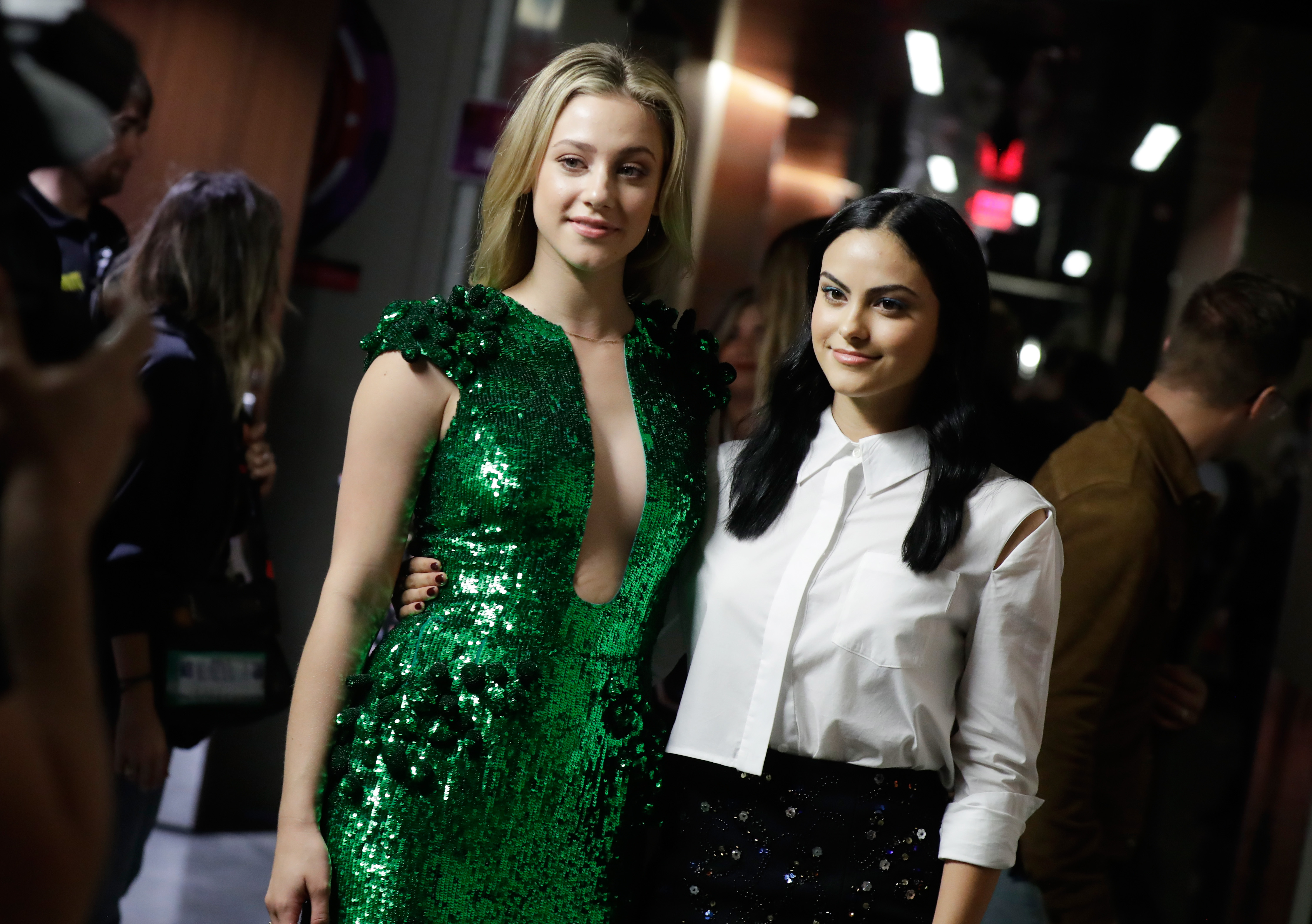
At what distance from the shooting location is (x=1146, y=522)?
6.26 feet

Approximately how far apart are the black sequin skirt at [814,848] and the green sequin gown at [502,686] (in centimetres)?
12

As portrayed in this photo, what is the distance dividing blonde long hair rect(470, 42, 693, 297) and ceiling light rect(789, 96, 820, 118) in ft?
13.0

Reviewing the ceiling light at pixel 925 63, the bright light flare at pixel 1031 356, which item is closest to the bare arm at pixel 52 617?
the ceiling light at pixel 925 63

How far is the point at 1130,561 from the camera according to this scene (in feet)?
6.20

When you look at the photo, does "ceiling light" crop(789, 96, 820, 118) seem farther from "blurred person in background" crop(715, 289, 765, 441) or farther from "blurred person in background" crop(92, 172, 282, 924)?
"blurred person in background" crop(92, 172, 282, 924)

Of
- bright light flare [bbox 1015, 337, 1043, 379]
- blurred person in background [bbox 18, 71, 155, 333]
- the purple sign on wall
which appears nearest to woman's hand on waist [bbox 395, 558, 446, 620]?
blurred person in background [bbox 18, 71, 155, 333]

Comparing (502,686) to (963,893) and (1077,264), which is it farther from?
(1077,264)

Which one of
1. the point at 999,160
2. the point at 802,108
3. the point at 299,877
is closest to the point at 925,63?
the point at 802,108

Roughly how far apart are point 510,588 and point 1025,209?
19.3 feet

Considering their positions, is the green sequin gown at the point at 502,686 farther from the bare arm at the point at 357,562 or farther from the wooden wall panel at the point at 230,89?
the wooden wall panel at the point at 230,89

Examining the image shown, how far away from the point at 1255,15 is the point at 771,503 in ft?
8.58

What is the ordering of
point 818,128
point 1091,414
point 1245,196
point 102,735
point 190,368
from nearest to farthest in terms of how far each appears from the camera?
point 102,735 < point 190,368 < point 1091,414 < point 818,128 < point 1245,196

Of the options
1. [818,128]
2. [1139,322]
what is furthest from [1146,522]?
[1139,322]

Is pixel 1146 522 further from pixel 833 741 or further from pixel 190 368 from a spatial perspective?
pixel 190 368
